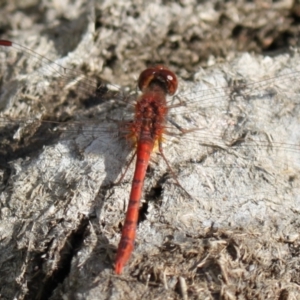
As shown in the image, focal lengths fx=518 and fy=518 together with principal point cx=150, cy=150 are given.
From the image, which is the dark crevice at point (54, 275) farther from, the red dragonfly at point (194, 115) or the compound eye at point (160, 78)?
the compound eye at point (160, 78)

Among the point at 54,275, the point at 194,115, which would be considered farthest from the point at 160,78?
the point at 54,275

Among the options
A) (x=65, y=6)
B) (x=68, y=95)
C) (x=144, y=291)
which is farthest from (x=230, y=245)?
Answer: (x=65, y=6)

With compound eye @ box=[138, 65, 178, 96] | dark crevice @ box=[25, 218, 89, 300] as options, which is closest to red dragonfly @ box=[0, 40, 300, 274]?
compound eye @ box=[138, 65, 178, 96]

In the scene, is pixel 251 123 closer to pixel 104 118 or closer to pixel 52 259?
pixel 104 118

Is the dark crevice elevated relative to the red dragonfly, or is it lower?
lower

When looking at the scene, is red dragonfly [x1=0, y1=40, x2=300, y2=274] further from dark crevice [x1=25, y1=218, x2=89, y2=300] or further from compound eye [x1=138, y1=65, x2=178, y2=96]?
dark crevice [x1=25, y1=218, x2=89, y2=300]

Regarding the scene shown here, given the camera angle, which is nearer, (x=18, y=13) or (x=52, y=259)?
(x=52, y=259)

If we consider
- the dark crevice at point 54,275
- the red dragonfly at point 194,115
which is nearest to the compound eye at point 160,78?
the red dragonfly at point 194,115
